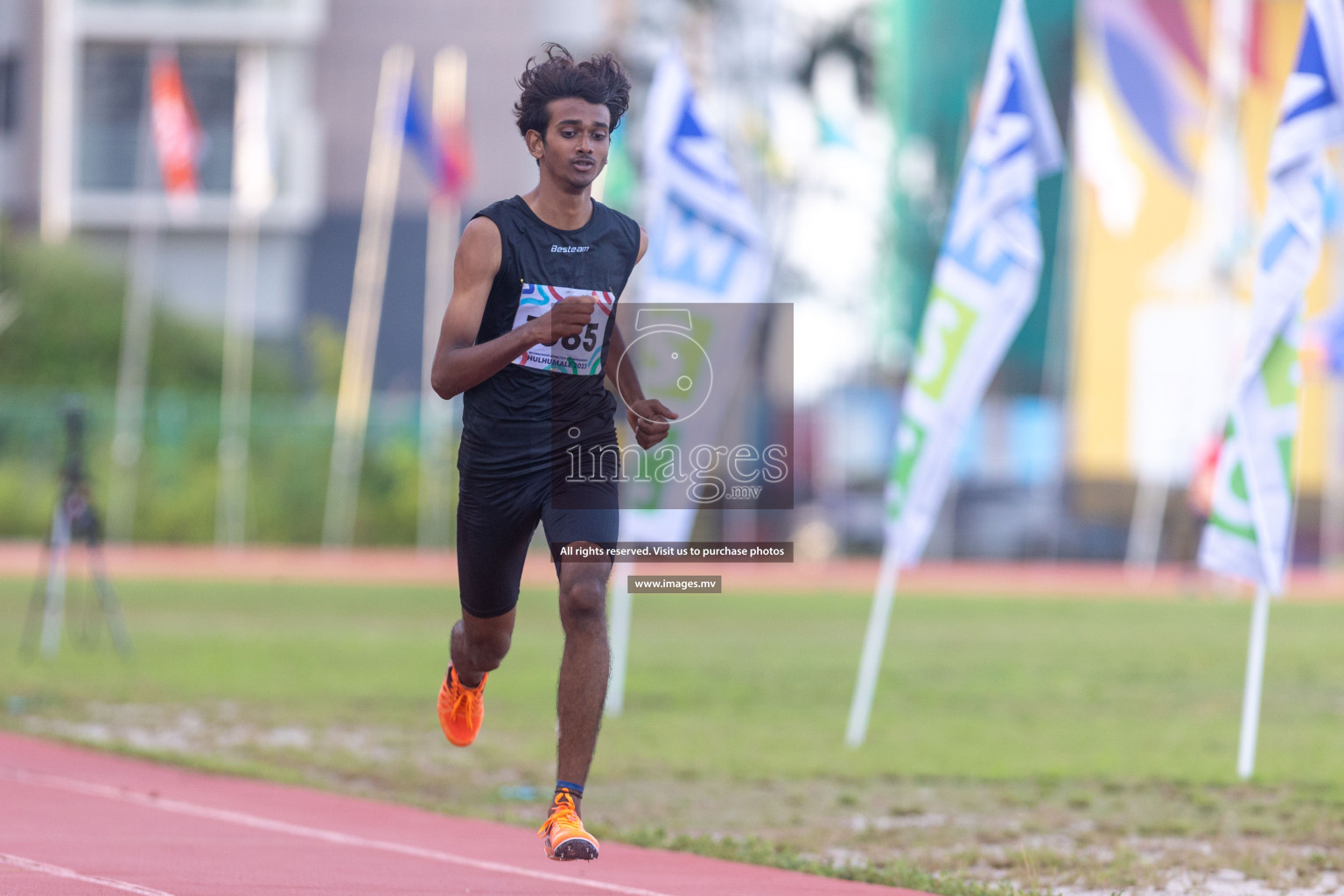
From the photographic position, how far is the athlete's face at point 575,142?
6113 millimetres

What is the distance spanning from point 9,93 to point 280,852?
38.5m

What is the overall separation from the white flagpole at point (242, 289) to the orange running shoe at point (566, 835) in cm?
2801

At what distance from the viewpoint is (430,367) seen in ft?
111

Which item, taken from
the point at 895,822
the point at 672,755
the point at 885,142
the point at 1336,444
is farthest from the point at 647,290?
the point at 885,142

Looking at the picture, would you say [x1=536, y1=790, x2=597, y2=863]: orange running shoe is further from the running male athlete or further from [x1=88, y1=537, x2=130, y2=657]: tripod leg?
[x1=88, y1=537, x2=130, y2=657]: tripod leg

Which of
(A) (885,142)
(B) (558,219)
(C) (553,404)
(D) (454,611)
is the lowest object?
(D) (454,611)

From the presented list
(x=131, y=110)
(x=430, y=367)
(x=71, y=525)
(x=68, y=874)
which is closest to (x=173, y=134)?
(x=430, y=367)

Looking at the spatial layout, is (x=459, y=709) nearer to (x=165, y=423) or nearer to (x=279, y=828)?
(x=279, y=828)

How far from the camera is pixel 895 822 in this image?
345 inches

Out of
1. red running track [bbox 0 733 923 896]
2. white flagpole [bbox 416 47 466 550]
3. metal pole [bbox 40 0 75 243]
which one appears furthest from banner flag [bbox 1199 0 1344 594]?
metal pole [bbox 40 0 75 243]

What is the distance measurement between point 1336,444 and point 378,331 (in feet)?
68.3

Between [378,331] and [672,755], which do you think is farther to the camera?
[378,331]

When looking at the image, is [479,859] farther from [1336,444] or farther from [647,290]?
[1336,444]

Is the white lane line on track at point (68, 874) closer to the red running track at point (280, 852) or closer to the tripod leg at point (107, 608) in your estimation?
the red running track at point (280, 852)
